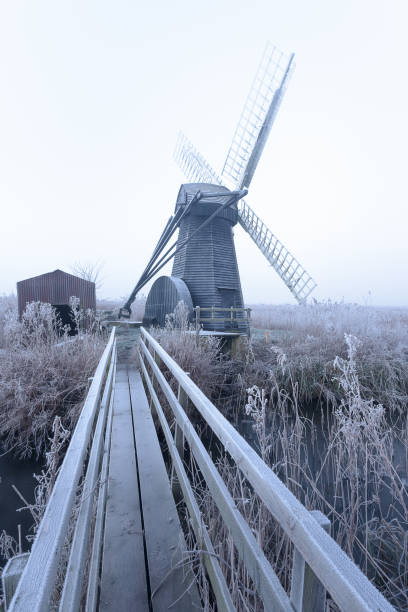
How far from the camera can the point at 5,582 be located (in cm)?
94

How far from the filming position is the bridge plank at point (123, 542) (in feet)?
5.37

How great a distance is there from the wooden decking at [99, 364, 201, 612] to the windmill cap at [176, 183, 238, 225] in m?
10.4

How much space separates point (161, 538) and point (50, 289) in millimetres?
12136

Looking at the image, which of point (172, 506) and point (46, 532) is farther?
point (172, 506)

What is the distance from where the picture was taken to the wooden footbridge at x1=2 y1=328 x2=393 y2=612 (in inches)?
27.7

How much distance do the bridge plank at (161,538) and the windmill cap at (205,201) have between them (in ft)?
33.9

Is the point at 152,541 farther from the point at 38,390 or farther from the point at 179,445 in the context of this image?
the point at 38,390

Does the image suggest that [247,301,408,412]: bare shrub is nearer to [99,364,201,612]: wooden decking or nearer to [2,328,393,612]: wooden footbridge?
[99,364,201,612]: wooden decking

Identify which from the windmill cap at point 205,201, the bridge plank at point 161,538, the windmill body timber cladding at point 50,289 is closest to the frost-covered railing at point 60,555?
the bridge plank at point 161,538

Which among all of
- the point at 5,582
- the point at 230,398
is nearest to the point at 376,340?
the point at 230,398

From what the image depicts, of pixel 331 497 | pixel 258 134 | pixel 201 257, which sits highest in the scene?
pixel 258 134

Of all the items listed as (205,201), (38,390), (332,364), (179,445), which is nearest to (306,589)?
(179,445)

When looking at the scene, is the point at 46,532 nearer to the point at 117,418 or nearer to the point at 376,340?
the point at 117,418

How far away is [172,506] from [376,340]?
6955 millimetres
